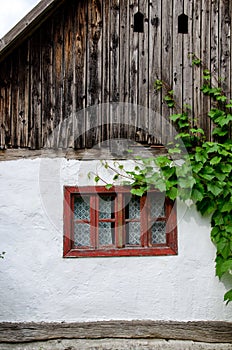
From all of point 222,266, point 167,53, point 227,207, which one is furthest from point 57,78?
point 222,266

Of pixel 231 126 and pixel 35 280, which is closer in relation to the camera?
pixel 35 280

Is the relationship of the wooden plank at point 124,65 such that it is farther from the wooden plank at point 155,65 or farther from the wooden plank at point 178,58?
the wooden plank at point 178,58

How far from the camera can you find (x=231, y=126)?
5.57 meters

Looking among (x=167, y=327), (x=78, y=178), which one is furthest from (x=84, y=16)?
(x=167, y=327)

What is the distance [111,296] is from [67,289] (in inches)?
21.5

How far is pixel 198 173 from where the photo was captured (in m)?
5.27

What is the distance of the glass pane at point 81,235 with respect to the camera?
5.37m

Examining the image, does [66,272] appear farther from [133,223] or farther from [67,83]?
[67,83]

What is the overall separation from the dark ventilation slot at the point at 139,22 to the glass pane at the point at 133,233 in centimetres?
252

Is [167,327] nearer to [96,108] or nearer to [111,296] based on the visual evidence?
[111,296]

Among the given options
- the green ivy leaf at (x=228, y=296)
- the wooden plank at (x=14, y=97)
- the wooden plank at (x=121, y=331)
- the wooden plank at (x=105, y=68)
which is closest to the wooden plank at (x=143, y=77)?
the wooden plank at (x=105, y=68)

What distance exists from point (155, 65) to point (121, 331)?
11.1ft

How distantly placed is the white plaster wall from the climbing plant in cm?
31

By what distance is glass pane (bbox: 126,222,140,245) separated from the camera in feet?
17.8
